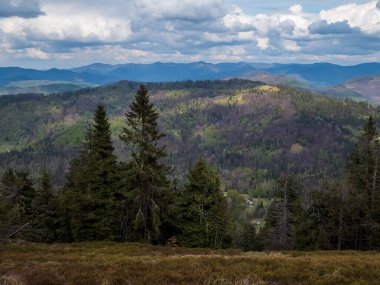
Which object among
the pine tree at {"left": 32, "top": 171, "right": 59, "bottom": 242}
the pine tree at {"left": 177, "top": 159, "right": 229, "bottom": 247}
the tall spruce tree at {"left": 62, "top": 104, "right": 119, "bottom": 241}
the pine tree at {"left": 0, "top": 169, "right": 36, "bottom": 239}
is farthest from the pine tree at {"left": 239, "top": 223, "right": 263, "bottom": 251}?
the pine tree at {"left": 0, "top": 169, "right": 36, "bottom": 239}

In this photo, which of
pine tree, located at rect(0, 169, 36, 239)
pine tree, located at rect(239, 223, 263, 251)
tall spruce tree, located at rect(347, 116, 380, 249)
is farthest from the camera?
pine tree, located at rect(239, 223, 263, 251)

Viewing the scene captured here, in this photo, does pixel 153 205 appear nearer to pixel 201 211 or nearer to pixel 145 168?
pixel 145 168

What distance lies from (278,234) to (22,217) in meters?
38.3

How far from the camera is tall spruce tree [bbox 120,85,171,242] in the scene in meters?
44.5

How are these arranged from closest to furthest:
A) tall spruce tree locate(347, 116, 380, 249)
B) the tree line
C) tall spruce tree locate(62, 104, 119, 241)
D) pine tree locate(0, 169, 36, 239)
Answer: the tree line → tall spruce tree locate(62, 104, 119, 241) → tall spruce tree locate(347, 116, 380, 249) → pine tree locate(0, 169, 36, 239)

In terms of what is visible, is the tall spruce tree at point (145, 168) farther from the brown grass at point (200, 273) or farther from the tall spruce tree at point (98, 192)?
the brown grass at point (200, 273)

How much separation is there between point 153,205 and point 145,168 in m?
4.70

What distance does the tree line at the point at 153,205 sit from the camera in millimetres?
45312

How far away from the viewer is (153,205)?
149ft

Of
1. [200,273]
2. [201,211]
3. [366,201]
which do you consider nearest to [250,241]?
[366,201]

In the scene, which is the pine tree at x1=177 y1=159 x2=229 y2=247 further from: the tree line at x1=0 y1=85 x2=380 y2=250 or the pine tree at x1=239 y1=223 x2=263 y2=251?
the pine tree at x1=239 y1=223 x2=263 y2=251

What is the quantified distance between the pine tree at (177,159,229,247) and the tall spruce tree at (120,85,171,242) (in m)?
3.59

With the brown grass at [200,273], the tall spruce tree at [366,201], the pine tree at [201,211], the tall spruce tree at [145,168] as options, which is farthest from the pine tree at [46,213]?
the tall spruce tree at [366,201]

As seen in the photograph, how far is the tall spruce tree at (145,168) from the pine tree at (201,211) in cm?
359
